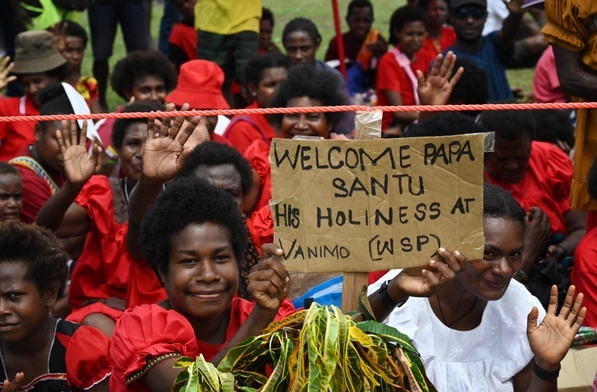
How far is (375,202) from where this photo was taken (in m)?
3.11

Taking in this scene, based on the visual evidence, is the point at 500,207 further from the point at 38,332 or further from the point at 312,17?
the point at 312,17

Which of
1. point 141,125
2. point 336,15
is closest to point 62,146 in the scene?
point 141,125

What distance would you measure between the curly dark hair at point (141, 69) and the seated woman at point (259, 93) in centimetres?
54

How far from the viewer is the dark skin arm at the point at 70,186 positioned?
4.71 m

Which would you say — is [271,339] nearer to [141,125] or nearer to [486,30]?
[141,125]

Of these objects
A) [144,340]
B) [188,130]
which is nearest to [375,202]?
[144,340]

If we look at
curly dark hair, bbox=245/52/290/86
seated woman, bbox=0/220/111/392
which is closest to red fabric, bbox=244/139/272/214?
curly dark hair, bbox=245/52/290/86

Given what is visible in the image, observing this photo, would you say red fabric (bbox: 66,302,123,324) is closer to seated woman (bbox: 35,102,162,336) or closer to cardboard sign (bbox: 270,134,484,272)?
seated woman (bbox: 35,102,162,336)

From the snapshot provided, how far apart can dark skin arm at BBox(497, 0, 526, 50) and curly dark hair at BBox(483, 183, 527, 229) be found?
463 centimetres

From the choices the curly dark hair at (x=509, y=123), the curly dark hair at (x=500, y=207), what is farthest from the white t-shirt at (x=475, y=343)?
the curly dark hair at (x=509, y=123)

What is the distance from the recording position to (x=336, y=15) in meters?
8.54

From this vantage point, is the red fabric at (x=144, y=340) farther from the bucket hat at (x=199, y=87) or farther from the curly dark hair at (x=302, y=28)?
the curly dark hair at (x=302, y=28)

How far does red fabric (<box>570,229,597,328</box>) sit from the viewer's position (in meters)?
4.33

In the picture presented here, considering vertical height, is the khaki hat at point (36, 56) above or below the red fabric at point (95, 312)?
above
